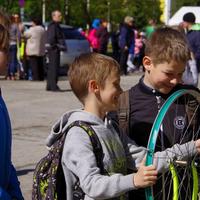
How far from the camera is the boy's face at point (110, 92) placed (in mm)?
2816

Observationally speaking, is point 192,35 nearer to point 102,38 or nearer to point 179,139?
point 179,139

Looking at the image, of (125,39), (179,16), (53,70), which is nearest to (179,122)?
(53,70)

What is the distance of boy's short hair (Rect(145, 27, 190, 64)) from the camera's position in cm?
324

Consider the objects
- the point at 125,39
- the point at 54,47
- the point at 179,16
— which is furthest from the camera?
the point at 179,16

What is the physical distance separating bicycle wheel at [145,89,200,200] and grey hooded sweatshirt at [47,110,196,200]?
87mm

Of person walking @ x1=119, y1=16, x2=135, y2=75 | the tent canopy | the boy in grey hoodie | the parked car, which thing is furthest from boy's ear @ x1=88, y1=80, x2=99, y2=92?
the tent canopy

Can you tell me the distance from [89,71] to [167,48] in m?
0.62

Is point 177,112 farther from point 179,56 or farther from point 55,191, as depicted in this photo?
point 55,191

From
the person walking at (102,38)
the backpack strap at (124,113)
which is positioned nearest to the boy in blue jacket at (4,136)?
the backpack strap at (124,113)

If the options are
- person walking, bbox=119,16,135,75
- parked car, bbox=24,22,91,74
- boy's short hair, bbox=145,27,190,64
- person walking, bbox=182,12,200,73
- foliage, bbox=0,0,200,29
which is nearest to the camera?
boy's short hair, bbox=145,27,190,64

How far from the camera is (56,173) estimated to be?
271 cm

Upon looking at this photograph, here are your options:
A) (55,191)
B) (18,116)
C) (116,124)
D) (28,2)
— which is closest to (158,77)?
(116,124)

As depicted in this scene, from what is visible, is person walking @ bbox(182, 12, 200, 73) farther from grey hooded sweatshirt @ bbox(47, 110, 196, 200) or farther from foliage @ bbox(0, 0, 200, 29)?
foliage @ bbox(0, 0, 200, 29)

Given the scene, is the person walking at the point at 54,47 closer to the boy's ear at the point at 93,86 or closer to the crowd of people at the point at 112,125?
the crowd of people at the point at 112,125
